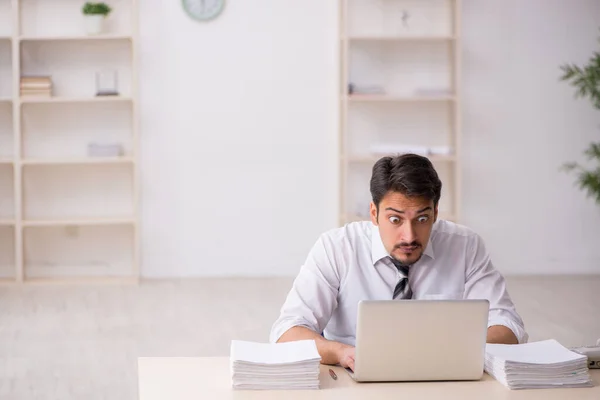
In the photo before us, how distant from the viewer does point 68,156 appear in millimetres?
6961

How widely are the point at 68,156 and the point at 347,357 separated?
197 inches

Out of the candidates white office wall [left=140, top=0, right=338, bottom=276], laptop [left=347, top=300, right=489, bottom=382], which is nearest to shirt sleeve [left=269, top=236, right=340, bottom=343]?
laptop [left=347, top=300, right=489, bottom=382]

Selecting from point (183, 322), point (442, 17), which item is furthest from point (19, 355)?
point (442, 17)

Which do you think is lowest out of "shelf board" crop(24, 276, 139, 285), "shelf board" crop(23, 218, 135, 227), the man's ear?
"shelf board" crop(24, 276, 139, 285)

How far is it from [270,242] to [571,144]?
2.52 meters

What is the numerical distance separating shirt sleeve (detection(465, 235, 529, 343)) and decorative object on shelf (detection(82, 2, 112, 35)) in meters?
4.49

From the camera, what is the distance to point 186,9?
6.95 m

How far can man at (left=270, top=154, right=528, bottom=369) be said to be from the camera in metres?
2.68

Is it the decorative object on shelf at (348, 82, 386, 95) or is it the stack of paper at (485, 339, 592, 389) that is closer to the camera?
the stack of paper at (485, 339, 592, 389)

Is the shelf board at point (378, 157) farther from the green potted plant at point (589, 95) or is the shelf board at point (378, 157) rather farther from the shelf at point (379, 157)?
the green potted plant at point (589, 95)

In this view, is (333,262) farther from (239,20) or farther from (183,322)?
(239,20)

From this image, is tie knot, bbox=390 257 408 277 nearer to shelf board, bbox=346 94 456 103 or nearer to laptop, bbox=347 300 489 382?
laptop, bbox=347 300 489 382

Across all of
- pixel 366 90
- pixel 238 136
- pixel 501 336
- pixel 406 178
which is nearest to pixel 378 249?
pixel 406 178

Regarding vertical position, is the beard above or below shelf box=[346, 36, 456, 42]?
below
